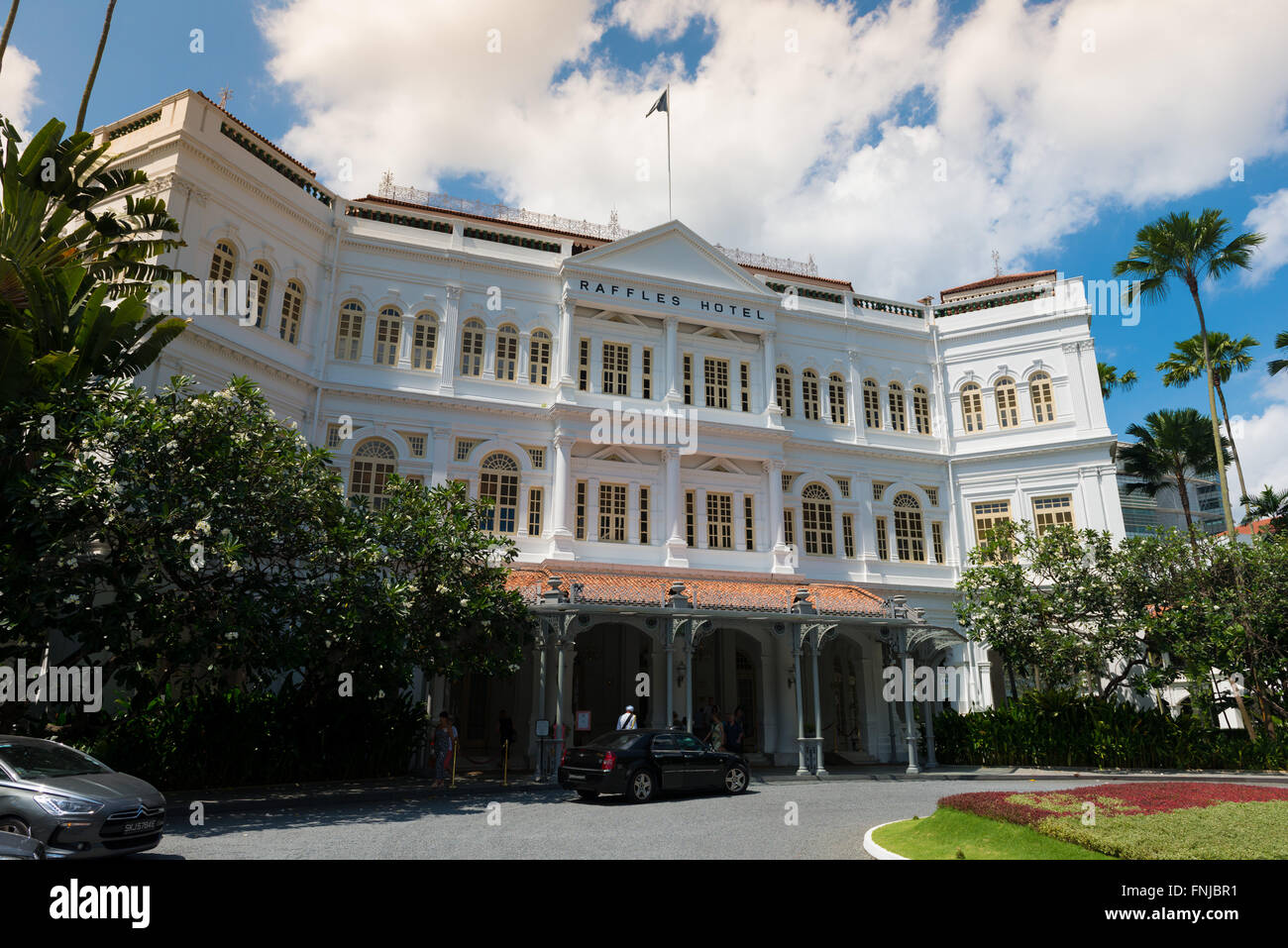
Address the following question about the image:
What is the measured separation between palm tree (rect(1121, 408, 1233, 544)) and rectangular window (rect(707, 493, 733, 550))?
20421 millimetres

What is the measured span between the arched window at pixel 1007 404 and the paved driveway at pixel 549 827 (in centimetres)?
1754

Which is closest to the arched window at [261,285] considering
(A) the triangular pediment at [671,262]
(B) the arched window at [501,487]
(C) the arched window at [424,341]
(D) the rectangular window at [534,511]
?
(C) the arched window at [424,341]

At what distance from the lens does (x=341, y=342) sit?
990 inches

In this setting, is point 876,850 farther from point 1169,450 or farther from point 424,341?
point 1169,450

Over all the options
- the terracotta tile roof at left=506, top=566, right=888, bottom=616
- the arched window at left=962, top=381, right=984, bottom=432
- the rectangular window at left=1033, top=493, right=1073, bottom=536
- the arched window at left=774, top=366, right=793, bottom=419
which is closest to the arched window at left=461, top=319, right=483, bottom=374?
the terracotta tile roof at left=506, top=566, right=888, bottom=616

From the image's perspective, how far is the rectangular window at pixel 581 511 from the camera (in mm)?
25125

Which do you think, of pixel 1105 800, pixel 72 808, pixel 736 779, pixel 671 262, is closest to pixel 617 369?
pixel 671 262

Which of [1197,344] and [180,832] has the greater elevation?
[1197,344]

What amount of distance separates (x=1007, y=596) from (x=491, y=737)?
16.2m

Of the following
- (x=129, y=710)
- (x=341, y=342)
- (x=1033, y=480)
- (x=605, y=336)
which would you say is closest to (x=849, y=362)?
(x=1033, y=480)

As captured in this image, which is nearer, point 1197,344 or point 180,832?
point 180,832

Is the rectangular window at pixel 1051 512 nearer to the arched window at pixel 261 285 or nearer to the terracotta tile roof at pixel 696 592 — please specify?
the terracotta tile roof at pixel 696 592

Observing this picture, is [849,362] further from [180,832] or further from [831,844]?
[180,832]
